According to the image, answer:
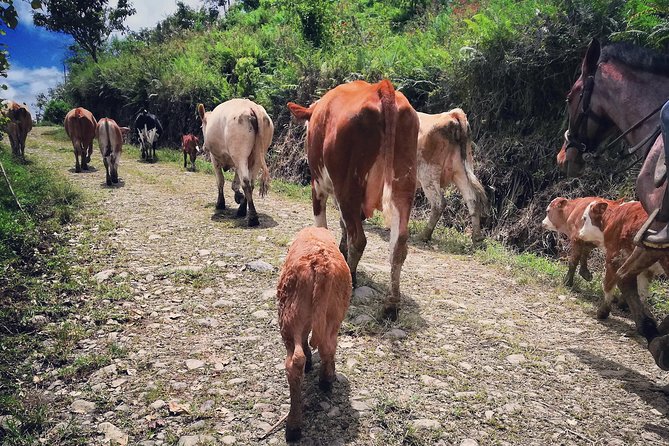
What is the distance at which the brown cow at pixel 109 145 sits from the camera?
11.9m

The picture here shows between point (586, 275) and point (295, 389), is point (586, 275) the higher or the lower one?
the higher one

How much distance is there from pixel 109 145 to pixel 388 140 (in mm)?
9722

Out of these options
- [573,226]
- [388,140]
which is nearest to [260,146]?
[388,140]

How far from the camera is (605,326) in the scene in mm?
5105

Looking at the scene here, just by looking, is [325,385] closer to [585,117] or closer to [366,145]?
[366,145]

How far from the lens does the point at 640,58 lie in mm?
4629

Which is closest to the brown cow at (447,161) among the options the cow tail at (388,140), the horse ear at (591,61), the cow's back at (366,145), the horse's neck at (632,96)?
the horse ear at (591,61)

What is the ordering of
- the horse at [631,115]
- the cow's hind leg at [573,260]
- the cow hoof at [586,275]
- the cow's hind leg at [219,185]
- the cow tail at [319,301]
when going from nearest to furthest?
the cow tail at [319,301] < the horse at [631,115] < the cow's hind leg at [573,260] < the cow hoof at [586,275] < the cow's hind leg at [219,185]

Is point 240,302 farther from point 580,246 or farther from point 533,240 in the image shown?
point 533,240

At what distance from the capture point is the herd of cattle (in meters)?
3.13

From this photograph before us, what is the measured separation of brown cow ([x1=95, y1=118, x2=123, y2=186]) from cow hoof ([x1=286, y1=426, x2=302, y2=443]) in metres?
10.7

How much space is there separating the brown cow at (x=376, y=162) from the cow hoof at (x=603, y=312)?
2.40m

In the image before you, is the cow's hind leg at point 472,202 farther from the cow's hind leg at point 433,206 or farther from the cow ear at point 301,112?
the cow ear at point 301,112

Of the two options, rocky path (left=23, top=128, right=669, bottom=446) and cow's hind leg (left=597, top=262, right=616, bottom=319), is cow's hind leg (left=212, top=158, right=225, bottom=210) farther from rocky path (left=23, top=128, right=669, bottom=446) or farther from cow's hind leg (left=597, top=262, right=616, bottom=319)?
cow's hind leg (left=597, top=262, right=616, bottom=319)
